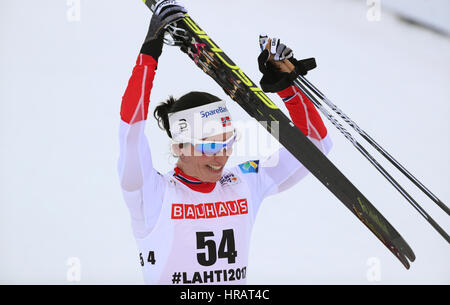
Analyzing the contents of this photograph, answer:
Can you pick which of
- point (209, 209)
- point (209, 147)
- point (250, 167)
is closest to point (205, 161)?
point (209, 147)

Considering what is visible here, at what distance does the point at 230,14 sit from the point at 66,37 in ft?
3.14

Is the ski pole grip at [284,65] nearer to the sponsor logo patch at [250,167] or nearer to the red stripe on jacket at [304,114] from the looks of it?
the red stripe on jacket at [304,114]

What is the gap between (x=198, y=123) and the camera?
1.98 m

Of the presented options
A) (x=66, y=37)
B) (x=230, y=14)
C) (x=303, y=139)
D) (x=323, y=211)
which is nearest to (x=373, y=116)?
(x=323, y=211)

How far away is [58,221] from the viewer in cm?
334

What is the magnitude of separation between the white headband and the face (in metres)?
0.02

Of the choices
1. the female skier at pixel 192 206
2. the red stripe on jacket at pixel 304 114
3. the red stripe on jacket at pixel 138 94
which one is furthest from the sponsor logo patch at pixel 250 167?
the red stripe on jacket at pixel 138 94

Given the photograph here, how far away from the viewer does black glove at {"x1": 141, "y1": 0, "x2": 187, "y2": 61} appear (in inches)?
71.6

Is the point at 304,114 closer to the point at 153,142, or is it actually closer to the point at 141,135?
the point at 141,135

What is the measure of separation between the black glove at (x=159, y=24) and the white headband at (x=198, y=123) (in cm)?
24

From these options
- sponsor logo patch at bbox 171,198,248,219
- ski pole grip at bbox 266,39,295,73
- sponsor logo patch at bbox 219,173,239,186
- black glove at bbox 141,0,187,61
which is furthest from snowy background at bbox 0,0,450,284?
black glove at bbox 141,0,187,61

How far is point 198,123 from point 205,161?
0.12 metres

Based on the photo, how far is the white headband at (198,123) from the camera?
1.98 meters

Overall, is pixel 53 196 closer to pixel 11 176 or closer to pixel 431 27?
pixel 11 176
